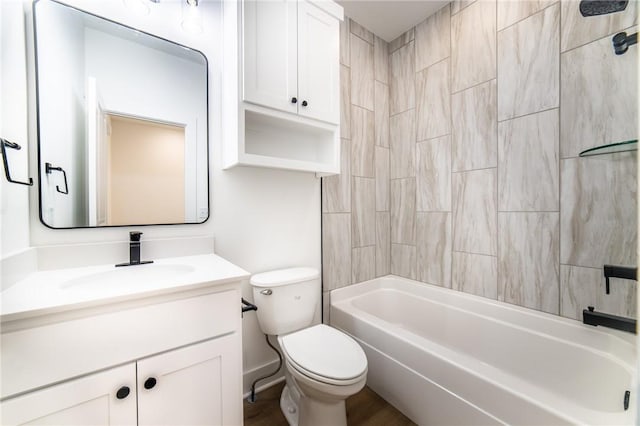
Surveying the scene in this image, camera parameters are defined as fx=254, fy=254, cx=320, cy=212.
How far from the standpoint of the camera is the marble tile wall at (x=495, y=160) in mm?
1252

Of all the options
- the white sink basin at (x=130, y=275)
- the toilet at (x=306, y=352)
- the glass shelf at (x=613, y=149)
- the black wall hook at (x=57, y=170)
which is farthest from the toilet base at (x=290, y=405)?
the glass shelf at (x=613, y=149)

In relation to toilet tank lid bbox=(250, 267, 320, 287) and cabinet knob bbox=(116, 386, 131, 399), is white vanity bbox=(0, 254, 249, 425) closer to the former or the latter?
cabinet knob bbox=(116, 386, 131, 399)

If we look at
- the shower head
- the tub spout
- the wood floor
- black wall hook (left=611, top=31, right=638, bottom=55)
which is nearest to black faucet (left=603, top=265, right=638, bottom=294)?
the tub spout

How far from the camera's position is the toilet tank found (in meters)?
1.42

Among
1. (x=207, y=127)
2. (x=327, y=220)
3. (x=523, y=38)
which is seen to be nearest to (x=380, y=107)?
(x=523, y=38)

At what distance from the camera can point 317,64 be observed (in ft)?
5.08

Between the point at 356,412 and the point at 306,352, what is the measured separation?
57cm

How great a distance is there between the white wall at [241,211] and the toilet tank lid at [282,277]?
12cm

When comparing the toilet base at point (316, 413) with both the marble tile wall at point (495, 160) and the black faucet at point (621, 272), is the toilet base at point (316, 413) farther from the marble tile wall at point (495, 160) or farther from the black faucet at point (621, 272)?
the black faucet at point (621, 272)

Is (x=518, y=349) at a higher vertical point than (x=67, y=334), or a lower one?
lower

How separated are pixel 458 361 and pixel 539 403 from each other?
298 millimetres

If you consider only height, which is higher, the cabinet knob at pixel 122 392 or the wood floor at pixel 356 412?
the cabinet knob at pixel 122 392

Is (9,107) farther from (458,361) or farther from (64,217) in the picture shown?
(458,361)

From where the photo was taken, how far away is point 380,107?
2.23 m
